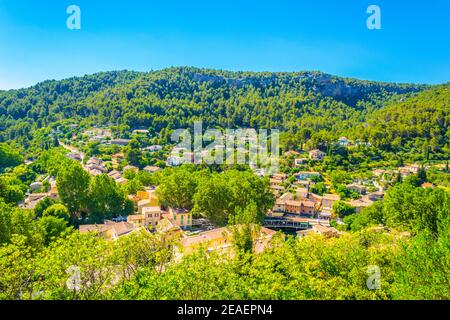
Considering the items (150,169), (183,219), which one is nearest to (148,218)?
(183,219)

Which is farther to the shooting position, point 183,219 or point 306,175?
point 306,175

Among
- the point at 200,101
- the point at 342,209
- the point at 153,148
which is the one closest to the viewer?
the point at 342,209

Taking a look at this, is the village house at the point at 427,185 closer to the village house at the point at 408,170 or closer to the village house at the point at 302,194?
the village house at the point at 408,170

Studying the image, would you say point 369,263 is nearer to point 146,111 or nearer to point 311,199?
point 311,199

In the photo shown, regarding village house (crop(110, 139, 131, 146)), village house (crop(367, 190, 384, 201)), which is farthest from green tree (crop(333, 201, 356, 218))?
village house (crop(110, 139, 131, 146))

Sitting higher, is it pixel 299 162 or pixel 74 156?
pixel 74 156

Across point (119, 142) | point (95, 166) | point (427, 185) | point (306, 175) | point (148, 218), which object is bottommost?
point (148, 218)

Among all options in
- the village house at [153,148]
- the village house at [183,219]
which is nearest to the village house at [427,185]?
the village house at [183,219]

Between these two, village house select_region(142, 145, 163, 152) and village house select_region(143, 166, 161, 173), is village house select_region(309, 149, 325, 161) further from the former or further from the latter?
village house select_region(142, 145, 163, 152)

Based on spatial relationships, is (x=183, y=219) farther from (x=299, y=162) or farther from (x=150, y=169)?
(x=299, y=162)

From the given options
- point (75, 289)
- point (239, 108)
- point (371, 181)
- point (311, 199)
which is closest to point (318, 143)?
point (371, 181)

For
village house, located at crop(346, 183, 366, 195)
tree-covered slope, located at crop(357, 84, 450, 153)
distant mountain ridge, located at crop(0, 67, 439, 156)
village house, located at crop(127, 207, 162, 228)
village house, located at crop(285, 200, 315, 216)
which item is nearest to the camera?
village house, located at crop(127, 207, 162, 228)
